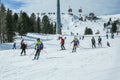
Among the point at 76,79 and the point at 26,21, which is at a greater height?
the point at 26,21

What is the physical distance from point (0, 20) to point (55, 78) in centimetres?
6036

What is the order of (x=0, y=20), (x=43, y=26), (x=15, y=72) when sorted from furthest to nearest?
1. (x=43, y=26)
2. (x=0, y=20)
3. (x=15, y=72)

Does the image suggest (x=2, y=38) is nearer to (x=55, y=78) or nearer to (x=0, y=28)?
(x=0, y=28)

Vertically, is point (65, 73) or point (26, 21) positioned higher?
point (26, 21)

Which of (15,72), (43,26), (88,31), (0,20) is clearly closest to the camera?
(15,72)

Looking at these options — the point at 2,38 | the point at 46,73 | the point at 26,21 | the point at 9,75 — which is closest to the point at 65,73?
the point at 46,73

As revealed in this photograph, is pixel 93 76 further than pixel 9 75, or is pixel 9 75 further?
pixel 9 75

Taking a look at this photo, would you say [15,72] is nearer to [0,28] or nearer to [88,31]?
[0,28]

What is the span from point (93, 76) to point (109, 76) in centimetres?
93

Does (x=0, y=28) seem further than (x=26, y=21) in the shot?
No

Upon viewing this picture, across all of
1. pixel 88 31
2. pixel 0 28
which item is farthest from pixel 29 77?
pixel 88 31

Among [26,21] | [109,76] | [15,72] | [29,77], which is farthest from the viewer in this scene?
[26,21]

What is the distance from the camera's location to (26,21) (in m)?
105

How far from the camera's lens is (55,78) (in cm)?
1564
